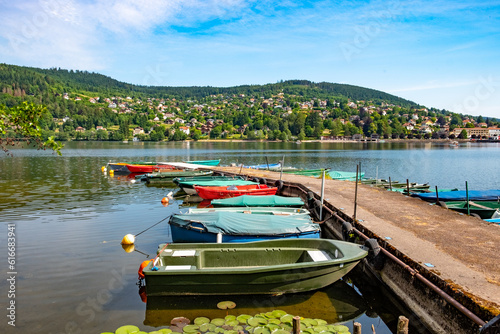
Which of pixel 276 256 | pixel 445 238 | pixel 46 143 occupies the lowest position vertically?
pixel 276 256

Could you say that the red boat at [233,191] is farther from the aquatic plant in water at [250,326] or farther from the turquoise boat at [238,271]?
the aquatic plant in water at [250,326]

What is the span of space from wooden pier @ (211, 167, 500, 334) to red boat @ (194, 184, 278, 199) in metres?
7.49

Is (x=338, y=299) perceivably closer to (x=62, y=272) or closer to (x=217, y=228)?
(x=217, y=228)

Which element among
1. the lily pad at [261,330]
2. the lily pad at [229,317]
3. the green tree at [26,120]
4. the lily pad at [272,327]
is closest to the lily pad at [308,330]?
the lily pad at [272,327]

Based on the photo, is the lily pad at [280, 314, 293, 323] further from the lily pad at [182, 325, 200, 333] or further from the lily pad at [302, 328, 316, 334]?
the lily pad at [182, 325, 200, 333]

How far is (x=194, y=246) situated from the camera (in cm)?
1127

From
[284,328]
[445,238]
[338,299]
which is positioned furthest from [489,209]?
[284,328]

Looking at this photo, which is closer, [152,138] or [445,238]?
[445,238]

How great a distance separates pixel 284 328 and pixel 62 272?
8.65 m

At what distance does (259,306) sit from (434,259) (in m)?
4.88

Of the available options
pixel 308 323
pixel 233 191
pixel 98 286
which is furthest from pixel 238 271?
pixel 233 191

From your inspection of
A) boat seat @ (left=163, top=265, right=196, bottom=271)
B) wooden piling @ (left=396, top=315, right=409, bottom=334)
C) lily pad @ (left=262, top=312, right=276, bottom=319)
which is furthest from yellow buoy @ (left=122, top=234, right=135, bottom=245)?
wooden piling @ (left=396, top=315, right=409, bottom=334)

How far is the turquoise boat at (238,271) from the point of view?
9.71 m

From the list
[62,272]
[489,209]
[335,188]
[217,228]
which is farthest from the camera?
[335,188]
